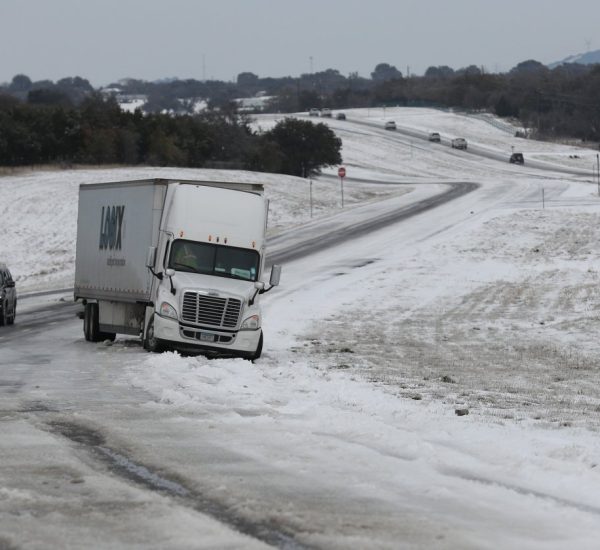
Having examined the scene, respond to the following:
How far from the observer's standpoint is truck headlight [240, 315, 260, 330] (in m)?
22.4

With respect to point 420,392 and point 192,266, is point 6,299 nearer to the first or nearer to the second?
point 192,266

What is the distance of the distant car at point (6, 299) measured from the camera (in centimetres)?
3080

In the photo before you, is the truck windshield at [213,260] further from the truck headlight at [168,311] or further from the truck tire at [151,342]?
the truck tire at [151,342]

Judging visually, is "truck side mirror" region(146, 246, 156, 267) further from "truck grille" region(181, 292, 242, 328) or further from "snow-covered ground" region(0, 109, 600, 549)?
"snow-covered ground" region(0, 109, 600, 549)

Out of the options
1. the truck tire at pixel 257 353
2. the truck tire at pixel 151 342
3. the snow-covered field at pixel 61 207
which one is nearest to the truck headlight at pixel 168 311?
the truck tire at pixel 151 342

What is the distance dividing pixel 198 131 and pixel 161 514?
9211 centimetres

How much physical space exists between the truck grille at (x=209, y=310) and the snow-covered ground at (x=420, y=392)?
1.03m

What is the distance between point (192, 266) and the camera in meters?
22.9

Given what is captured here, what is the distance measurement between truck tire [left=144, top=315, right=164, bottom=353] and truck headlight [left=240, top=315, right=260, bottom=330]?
161 centimetres

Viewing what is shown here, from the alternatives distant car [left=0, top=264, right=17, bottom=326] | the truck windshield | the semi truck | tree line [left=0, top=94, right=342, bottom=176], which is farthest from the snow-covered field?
the truck windshield

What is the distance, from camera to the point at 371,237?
5953cm

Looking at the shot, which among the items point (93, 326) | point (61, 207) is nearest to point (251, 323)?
point (93, 326)

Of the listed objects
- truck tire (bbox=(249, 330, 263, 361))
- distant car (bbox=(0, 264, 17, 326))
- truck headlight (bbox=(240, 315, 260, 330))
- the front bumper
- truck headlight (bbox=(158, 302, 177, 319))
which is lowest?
distant car (bbox=(0, 264, 17, 326))

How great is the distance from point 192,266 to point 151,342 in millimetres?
1680
